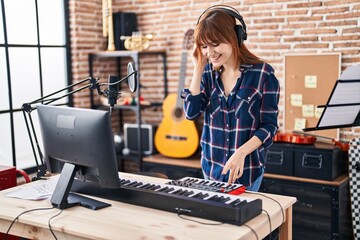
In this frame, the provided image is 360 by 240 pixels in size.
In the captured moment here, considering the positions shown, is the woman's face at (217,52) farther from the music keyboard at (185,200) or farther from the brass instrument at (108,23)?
the brass instrument at (108,23)

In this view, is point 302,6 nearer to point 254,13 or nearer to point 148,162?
point 254,13

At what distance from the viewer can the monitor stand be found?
6.55 feet

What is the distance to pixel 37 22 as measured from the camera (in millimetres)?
4117

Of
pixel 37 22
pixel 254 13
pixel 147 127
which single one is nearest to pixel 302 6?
pixel 254 13

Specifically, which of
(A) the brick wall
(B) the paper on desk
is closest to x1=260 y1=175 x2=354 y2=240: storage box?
(A) the brick wall

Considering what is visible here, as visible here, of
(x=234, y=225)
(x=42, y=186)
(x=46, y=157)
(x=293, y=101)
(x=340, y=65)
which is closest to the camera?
(x=234, y=225)

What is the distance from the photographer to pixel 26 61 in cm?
402

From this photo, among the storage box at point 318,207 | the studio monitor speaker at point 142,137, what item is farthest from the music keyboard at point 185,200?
the studio monitor speaker at point 142,137

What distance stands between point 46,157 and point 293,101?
225cm

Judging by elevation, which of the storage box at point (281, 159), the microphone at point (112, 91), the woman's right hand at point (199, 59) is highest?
the woman's right hand at point (199, 59)

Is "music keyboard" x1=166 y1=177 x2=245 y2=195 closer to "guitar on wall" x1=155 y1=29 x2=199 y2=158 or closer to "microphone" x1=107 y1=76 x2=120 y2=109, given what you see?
"microphone" x1=107 y1=76 x2=120 y2=109

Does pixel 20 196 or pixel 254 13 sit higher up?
pixel 254 13

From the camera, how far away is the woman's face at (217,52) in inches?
85.8

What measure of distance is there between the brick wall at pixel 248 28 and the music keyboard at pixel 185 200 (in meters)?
2.03
